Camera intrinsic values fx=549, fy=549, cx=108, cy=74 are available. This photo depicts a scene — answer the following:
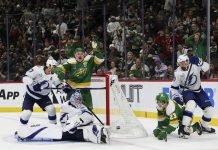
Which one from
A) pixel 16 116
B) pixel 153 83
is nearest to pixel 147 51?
pixel 153 83

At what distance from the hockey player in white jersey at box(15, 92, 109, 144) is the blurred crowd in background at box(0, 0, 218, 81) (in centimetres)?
264

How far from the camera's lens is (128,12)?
1176cm

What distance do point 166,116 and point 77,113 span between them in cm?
122

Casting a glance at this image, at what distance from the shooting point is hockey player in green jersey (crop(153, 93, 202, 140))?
719 cm

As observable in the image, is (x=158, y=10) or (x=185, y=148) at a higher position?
(x=158, y=10)

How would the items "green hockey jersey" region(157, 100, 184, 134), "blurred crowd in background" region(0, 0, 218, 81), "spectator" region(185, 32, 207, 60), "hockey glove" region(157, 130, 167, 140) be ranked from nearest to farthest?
"hockey glove" region(157, 130, 167, 140)
"green hockey jersey" region(157, 100, 184, 134)
"spectator" region(185, 32, 207, 60)
"blurred crowd in background" region(0, 0, 218, 81)

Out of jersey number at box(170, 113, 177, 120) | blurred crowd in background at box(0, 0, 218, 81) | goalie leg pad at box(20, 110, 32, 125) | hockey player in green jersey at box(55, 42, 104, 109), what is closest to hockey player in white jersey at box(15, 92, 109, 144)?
goalie leg pad at box(20, 110, 32, 125)

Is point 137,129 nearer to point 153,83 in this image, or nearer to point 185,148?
point 185,148

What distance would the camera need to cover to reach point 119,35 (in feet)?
38.7

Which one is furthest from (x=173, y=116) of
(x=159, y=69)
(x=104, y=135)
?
(x=159, y=69)

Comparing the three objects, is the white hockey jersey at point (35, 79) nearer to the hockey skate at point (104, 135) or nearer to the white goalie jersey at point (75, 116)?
the white goalie jersey at point (75, 116)

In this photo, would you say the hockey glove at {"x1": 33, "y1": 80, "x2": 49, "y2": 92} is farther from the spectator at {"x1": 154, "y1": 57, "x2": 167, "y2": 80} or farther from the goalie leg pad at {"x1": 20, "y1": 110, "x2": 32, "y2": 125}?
the spectator at {"x1": 154, "y1": 57, "x2": 167, "y2": 80}

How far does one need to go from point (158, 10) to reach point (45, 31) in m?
3.31

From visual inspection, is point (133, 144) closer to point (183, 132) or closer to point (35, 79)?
point (183, 132)
